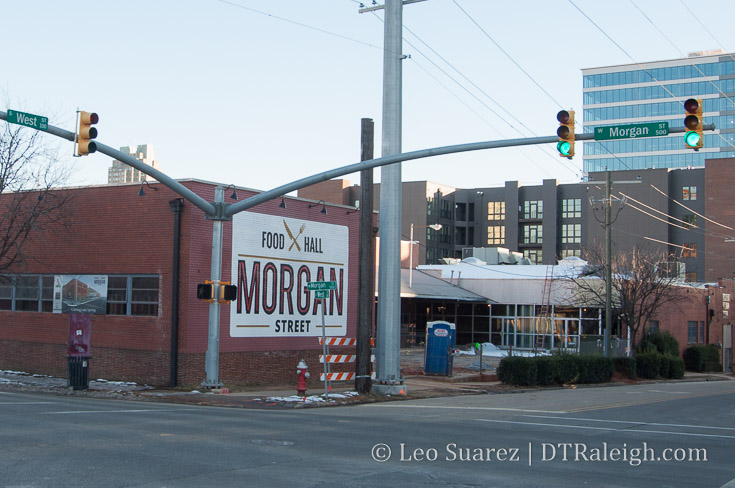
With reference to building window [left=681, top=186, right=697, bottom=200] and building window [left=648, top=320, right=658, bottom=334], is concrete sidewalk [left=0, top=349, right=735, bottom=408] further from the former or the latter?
building window [left=681, top=186, right=697, bottom=200]

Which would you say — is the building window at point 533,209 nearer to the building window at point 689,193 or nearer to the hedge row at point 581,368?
the building window at point 689,193

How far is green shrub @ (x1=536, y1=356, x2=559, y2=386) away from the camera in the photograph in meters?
31.6

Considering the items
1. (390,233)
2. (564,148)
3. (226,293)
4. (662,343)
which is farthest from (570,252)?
(564,148)

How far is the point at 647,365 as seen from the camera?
4259cm

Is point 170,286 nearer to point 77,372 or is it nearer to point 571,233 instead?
point 77,372

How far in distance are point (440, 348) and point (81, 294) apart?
47.1ft

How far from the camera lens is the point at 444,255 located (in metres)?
96.4

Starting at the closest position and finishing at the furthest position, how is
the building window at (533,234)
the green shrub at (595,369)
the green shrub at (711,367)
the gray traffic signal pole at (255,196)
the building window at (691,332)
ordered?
the gray traffic signal pole at (255,196) → the green shrub at (595,369) → the green shrub at (711,367) → the building window at (691,332) → the building window at (533,234)

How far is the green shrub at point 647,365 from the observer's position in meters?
42.4

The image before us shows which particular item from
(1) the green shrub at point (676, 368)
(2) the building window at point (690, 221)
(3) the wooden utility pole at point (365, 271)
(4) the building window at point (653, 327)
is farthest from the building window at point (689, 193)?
(3) the wooden utility pole at point (365, 271)

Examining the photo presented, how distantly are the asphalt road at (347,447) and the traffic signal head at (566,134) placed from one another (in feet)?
18.2

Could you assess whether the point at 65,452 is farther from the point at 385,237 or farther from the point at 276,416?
the point at 385,237

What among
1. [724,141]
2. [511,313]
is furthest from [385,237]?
[724,141]

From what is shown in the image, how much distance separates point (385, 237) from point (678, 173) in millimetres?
74151
